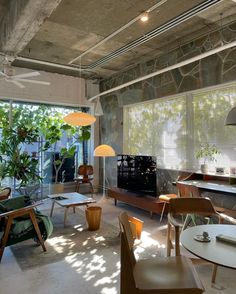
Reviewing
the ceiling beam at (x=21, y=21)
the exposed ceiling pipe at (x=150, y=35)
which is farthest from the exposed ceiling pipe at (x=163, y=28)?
the ceiling beam at (x=21, y=21)

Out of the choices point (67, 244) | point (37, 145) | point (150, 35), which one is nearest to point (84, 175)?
point (37, 145)

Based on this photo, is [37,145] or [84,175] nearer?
[37,145]

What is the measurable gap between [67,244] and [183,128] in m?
2.94

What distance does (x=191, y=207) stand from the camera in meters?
2.57

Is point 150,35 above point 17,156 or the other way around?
above

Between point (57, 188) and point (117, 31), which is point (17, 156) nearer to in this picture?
point (57, 188)

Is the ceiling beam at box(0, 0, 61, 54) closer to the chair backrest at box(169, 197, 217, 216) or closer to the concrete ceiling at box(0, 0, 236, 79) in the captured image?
the concrete ceiling at box(0, 0, 236, 79)

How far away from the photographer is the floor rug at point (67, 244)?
309 cm

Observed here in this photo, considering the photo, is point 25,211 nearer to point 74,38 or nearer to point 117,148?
point 74,38

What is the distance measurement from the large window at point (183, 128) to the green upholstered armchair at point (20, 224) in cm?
281

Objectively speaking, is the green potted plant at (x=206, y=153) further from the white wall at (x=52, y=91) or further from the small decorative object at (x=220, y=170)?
the white wall at (x=52, y=91)

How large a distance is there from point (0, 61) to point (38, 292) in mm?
3993

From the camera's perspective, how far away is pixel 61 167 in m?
6.93

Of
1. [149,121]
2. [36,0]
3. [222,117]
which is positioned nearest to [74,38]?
[36,0]
